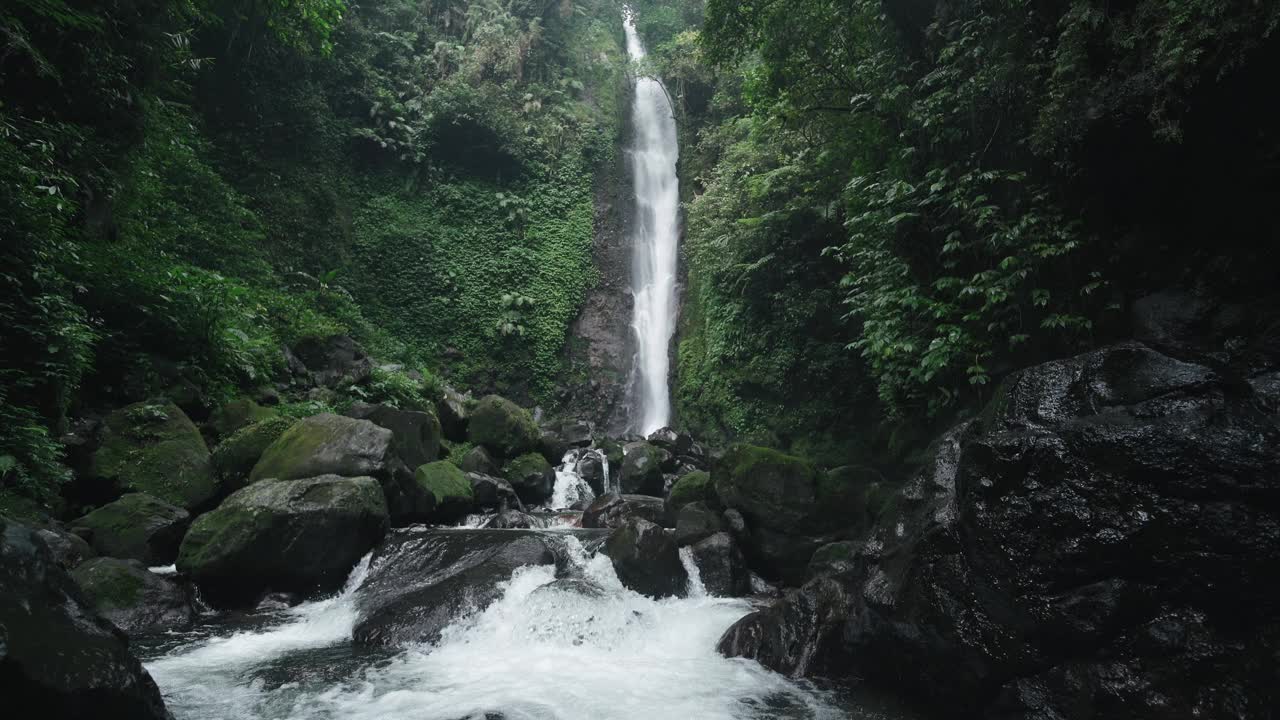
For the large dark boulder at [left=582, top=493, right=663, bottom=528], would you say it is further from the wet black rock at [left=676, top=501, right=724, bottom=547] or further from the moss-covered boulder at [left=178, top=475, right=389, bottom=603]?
the moss-covered boulder at [left=178, top=475, right=389, bottom=603]

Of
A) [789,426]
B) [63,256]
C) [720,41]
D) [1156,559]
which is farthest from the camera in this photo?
[789,426]

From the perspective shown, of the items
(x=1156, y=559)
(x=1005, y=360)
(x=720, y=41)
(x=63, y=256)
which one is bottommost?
(x=1156, y=559)

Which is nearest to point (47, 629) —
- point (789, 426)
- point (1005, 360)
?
point (1005, 360)

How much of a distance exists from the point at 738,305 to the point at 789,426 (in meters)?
3.22

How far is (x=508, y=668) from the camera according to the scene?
4953 mm

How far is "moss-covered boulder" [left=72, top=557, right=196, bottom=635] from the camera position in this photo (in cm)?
512

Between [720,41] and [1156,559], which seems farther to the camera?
[720,41]

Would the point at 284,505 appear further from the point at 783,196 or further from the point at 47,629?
the point at 783,196

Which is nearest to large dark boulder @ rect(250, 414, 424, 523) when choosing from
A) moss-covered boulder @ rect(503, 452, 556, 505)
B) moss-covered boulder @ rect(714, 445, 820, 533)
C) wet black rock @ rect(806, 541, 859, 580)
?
moss-covered boulder @ rect(503, 452, 556, 505)

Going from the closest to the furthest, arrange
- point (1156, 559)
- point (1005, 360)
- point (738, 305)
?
point (1156, 559) < point (1005, 360) < point (738, 305)

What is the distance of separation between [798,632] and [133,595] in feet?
19.4

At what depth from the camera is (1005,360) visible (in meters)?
6.04

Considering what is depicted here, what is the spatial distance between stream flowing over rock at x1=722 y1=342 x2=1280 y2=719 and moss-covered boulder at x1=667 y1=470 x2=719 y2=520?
4.49 metres

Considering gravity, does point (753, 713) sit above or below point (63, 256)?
below
